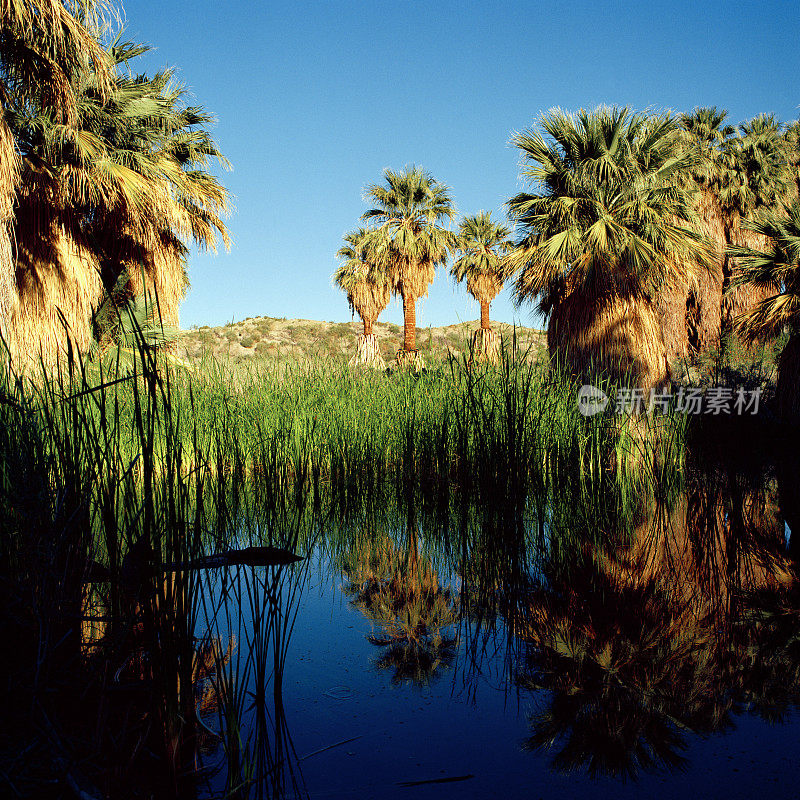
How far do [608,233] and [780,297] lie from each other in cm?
345

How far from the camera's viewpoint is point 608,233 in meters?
12.2

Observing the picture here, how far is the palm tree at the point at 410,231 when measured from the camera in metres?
23.7

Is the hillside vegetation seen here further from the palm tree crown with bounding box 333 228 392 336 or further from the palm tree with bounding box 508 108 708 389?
the palm tree with bounding box 508 108 708 389

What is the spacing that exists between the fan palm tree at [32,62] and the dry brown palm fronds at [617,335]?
8871 millimetres

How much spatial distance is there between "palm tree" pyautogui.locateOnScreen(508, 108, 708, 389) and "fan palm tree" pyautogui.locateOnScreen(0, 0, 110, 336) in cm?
783

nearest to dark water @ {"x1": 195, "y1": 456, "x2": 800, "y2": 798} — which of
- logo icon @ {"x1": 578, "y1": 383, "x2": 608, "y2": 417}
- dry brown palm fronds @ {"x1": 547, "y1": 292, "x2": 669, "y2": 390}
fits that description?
logo icon @ {"x1": 578, "y1": 383, "x2": 608, "y2": 417}

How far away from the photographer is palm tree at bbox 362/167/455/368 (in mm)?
23719

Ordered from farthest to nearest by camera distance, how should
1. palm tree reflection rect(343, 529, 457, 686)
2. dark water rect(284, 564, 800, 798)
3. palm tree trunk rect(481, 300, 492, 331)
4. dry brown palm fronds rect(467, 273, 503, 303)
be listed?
dry brown palm fronds rect(467, 273, 503, 303), palm tree trunk rect(481, 300, 492, 331), palm tree reflection rect(343, 529, 457, 686), dark water rect(284, 564, 800, 798)

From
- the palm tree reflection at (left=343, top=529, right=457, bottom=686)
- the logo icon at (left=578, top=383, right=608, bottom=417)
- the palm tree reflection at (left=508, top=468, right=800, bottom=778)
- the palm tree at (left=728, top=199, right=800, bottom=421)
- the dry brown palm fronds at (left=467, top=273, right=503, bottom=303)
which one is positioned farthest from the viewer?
the dry brown palm fronds at (left=467, top=273, right=503, bottom=303)

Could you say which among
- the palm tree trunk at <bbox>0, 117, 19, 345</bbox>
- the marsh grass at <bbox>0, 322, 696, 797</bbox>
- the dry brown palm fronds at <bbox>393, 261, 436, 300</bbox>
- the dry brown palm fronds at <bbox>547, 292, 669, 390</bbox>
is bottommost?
the marsh grass at <bbox>0, 322, 696, 797</bbox>

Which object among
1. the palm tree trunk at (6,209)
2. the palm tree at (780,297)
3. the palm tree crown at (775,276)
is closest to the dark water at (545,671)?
the palm tree trunk at (6,209)

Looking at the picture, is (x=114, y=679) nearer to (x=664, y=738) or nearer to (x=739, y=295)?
(x=664, y=738)

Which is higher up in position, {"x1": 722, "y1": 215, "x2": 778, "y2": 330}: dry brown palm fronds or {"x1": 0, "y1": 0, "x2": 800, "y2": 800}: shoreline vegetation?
{"x1": 722, "y1": 215, "x2": 778, "y2": 330}: dry brown palm fronds

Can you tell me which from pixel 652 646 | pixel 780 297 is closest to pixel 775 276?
pixel 780 297
